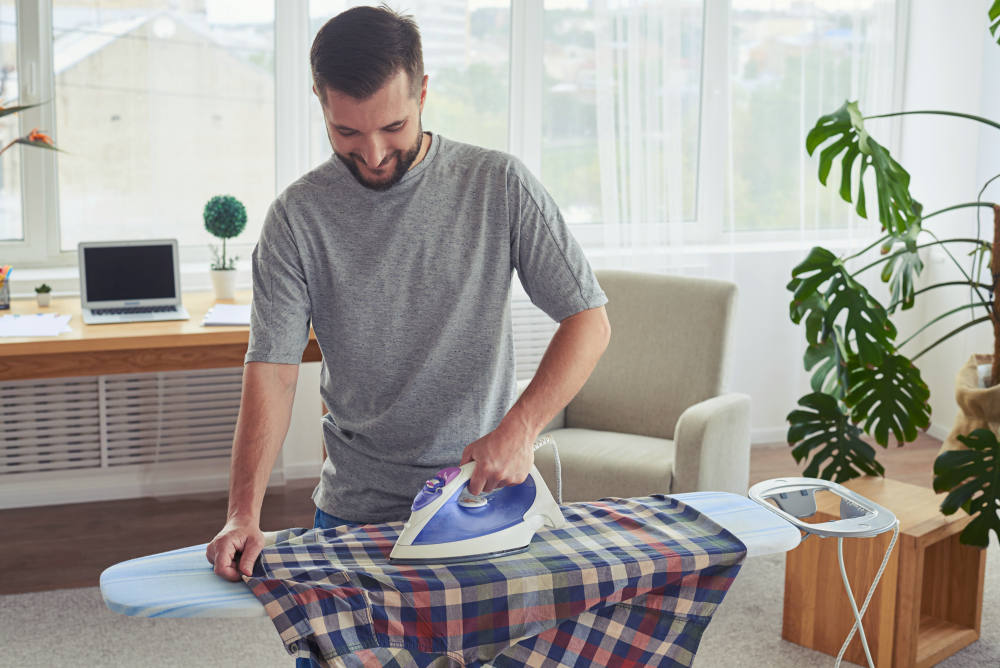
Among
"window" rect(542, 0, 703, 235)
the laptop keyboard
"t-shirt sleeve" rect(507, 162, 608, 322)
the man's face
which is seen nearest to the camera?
the man's face

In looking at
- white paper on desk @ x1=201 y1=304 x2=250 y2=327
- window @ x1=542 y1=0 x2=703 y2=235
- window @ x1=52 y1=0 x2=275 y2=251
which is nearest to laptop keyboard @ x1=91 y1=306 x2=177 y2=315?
white paper on desk @ x1=201 y1=304 x2=250 y2=327

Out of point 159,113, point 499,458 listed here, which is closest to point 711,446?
point 499,458

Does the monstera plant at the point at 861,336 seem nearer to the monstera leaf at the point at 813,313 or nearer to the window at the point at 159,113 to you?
the monstera leaf at the point at 813,313

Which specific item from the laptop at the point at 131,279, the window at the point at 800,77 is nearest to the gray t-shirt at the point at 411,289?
the laptop at the point at 131,279

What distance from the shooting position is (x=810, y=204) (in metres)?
4.05

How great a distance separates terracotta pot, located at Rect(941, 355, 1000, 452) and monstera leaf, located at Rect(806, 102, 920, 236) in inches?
17.8

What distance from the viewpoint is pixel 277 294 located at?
143 centimetres

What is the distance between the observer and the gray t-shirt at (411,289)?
142 centimetres

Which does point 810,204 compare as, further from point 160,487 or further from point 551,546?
point 551,546

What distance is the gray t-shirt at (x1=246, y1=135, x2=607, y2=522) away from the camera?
55.7 inches

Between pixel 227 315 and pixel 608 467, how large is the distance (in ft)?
3.82

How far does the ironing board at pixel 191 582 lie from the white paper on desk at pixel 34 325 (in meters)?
1.62

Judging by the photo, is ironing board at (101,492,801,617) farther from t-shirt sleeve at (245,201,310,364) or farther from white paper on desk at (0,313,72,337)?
white paper on desk at (0,313,72,337)

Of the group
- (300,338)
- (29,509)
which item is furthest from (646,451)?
(29,509)
